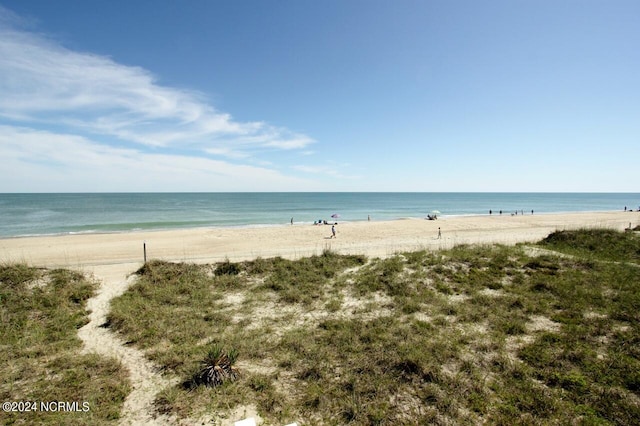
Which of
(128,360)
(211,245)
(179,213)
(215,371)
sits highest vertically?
(179,213)

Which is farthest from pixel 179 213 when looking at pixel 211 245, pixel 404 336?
pixel 404 336

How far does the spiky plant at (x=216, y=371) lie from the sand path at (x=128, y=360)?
29.1 inches

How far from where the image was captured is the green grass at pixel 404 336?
6.26 metres

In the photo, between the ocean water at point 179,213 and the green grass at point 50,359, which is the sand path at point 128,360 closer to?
the green grass at point 50,359

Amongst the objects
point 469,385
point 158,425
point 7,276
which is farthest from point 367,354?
point 7,276

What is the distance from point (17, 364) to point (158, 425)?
16.9ft

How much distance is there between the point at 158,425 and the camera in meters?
5.87

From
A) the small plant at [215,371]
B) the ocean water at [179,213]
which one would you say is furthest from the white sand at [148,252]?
the ocean water at [179,213]

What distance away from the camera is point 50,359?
8070 millimetres

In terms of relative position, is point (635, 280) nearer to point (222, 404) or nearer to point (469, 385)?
point (469, 385)

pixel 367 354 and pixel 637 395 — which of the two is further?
pixel 367 354

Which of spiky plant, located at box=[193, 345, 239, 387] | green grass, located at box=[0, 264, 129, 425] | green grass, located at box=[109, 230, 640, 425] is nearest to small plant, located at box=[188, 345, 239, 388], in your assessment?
spiky plant, located at box=[193, 345, 239, 387]

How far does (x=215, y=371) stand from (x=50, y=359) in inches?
197

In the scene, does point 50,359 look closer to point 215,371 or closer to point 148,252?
point 215,371
